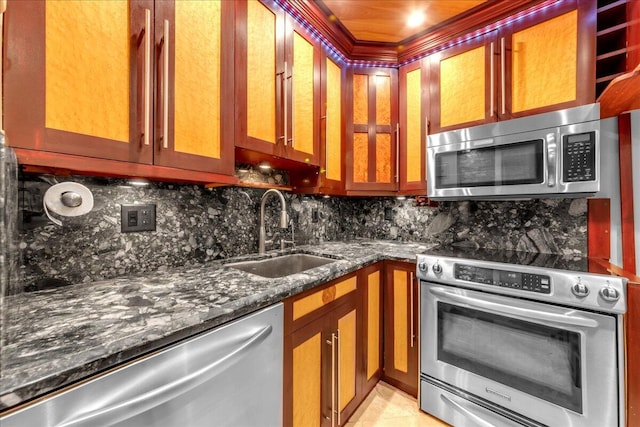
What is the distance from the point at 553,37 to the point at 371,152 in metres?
1.17

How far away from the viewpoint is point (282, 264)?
5.33 feet

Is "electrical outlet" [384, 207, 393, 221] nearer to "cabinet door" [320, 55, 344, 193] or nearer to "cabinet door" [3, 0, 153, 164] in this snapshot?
"cabinet door" [320, 55, 344, 193]

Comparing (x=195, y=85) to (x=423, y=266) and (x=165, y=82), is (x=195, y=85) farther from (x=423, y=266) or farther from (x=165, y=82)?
(x=423, y=266)

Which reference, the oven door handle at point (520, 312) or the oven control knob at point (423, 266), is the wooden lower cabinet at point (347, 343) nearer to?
the oven control knob at point (423, 266)

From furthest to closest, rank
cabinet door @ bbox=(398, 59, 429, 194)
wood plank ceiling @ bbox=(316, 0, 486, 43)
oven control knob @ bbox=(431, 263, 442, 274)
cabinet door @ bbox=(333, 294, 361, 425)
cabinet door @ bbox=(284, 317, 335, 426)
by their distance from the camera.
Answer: cabinet door @ bbox=(398, 59, 429, 194)
wood plank ceiling @ bbox=(316, 0, 486, 43)
oven control knob @ bbox=(431, 263, 442, 274)
cabinet door @ bbox=(333, 294, 361, 425)
cabinet door @ bbox=(284, 317, 335, 426)

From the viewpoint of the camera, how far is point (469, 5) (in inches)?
61.4

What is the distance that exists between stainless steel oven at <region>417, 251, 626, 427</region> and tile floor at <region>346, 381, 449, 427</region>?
2.7 inches

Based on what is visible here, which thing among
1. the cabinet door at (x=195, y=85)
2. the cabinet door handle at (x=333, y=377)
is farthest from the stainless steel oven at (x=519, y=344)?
the cabinet door at (x=195, y=85)

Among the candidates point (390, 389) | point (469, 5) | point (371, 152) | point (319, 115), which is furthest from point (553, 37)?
point (390, 389)

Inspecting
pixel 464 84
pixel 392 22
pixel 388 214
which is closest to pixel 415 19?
pixel 392 22

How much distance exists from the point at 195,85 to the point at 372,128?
136 cm

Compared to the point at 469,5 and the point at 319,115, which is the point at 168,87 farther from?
the point at 469,5

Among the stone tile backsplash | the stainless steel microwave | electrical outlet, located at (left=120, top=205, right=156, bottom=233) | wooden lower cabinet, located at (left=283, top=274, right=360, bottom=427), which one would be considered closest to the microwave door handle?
the stainless steel microwave

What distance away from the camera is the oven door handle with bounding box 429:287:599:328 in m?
1.09
